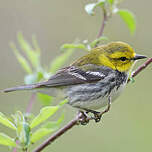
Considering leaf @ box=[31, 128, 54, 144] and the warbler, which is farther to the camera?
the warbler

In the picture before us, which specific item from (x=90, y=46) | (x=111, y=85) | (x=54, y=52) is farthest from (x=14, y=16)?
(x=90, y=46)

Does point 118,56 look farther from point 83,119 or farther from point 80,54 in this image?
point 80,54

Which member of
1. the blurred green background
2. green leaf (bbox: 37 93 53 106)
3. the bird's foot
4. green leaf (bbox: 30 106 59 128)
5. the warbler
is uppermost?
the blurred green background

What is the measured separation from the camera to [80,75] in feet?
15.7

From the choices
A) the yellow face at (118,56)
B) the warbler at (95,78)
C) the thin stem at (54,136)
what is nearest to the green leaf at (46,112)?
the thin stem at (54,136)

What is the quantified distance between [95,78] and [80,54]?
3734 millimetres

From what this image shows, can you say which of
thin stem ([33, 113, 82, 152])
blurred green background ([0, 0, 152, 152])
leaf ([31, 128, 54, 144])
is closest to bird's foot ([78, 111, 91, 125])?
thin stem ([33, 113, 82, 152])

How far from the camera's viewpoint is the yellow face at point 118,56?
462cm

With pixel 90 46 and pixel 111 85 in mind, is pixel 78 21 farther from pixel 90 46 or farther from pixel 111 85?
pixel 90 46

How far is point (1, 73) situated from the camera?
25.7 ft

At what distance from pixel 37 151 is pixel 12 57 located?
563cm

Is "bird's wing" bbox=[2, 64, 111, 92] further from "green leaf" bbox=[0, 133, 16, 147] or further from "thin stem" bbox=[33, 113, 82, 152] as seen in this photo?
"green leaf" bbox=[0, 133, 16, 147]

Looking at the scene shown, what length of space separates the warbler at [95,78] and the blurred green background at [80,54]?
2428 millimetres

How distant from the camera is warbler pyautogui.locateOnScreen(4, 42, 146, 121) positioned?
4.39m
